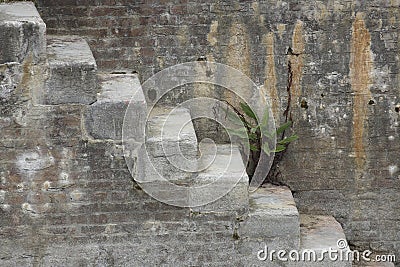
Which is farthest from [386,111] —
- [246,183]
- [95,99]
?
[95,99]

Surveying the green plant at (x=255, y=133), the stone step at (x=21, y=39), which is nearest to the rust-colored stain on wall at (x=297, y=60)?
the green plant at (x=255, y=133)

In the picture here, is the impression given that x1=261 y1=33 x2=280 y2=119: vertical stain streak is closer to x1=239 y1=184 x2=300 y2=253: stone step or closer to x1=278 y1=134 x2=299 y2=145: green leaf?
x1=278 y1=134 x2=299 y2=145: green leaf

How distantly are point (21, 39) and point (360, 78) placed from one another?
7.87ft

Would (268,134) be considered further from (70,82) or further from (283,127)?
(70,82)

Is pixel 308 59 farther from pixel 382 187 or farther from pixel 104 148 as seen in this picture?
pixel 104 148

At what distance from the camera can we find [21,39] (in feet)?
14.9

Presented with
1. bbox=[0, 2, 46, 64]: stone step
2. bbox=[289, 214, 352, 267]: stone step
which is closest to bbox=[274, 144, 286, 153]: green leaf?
bbox=[289, 214, 352, 267]: stone step

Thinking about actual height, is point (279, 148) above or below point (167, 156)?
below

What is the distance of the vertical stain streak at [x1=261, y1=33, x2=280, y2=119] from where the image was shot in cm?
560

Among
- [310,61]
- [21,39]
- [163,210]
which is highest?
[21,39]

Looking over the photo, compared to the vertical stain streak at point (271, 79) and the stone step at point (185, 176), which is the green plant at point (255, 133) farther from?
the stone step at point (185, 176)

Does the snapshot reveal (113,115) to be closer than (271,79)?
Yes

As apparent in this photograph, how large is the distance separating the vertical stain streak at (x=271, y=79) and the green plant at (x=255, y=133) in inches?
4.3

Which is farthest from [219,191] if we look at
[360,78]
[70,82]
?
[360,78]
